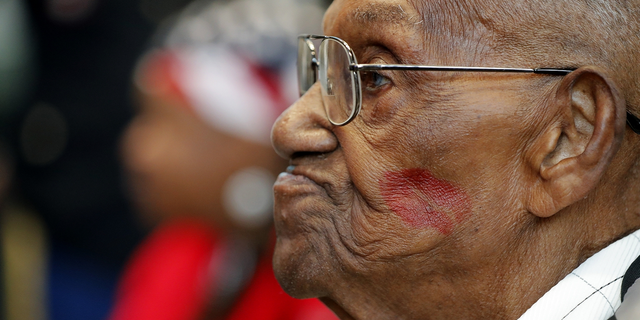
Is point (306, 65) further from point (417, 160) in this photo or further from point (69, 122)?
point (69, 122)

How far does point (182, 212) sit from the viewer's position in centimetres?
302

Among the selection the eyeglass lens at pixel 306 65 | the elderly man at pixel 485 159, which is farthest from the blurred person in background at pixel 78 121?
the elderly man at pixel 485 159

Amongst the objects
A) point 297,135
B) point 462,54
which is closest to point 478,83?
point 462,54

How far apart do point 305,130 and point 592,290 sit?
2.57 ft

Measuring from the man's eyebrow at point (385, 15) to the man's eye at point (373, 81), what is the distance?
4.9 inches

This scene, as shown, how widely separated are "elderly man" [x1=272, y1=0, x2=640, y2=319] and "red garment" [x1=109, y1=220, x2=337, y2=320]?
135cm

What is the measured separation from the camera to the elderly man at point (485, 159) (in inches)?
53.7

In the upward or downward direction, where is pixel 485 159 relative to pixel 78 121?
upward

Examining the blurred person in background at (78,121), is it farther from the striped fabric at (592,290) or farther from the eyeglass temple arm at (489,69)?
the striped fabric at (592,290)

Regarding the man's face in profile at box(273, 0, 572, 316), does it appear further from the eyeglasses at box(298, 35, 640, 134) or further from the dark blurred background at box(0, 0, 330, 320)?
the dark blurred background at box(0, 0, 330, 320)

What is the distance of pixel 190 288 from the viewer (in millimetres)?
2885

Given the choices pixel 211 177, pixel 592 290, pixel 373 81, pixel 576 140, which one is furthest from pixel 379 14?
pixel 211 177

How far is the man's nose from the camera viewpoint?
159 cm

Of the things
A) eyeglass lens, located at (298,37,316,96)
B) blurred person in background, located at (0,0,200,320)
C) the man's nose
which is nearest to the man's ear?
the man's nose
